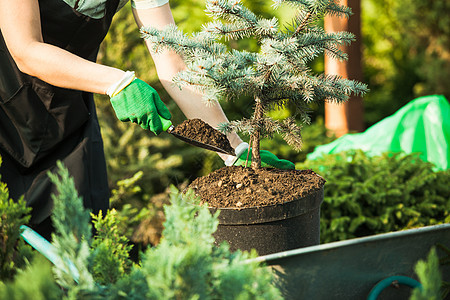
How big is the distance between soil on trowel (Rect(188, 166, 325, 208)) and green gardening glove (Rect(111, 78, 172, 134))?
0.26 metres

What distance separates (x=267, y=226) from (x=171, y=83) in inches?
26.8

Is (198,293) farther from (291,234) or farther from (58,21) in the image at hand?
(58,21)

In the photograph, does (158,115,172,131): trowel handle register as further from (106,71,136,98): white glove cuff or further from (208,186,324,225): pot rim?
(208,186,324,225): pot rim

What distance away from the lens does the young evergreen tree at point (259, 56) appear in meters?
1.36

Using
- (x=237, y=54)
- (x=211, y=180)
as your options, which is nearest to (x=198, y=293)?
(x=211, y=180)

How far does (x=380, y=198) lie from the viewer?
2.33m

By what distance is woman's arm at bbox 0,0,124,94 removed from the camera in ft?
4.50

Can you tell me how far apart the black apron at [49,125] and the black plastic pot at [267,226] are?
78 centimetres

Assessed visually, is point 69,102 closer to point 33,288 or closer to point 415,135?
point 33,288

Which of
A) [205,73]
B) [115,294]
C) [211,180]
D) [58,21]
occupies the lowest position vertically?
[115,294]

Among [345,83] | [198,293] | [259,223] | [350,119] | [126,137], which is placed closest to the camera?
[198,293]

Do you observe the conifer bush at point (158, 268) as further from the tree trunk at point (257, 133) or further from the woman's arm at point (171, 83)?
the woman's arm at point (171, 83)

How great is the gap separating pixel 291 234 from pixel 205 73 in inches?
21.7

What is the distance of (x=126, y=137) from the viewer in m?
3.38
